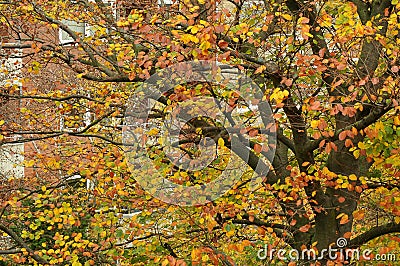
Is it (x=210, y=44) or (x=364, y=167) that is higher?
(x=210, y=44)

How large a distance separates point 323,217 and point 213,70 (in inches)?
113

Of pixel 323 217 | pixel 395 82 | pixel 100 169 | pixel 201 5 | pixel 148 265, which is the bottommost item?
pixel 148 265

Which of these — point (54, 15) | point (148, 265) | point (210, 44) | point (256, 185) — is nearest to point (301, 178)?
point (256, 185)

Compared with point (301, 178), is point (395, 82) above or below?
above

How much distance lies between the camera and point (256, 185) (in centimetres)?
859

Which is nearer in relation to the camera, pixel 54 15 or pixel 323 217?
pixel 323 217

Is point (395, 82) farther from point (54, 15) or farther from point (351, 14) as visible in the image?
point (54, 15)

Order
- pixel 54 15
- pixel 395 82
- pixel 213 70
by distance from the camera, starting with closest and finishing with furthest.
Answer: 1. pixel 395 82
2. pixel 213 70
3. pixel 54 15

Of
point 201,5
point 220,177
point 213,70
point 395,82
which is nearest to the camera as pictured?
point 395,82

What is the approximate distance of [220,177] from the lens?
30.4ft

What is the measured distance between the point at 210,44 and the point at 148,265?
455 cm

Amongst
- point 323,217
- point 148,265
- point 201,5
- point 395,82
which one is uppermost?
point 201,5

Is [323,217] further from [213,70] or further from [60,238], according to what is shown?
[60,238]

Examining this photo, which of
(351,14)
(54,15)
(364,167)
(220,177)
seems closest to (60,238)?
(220,177)
